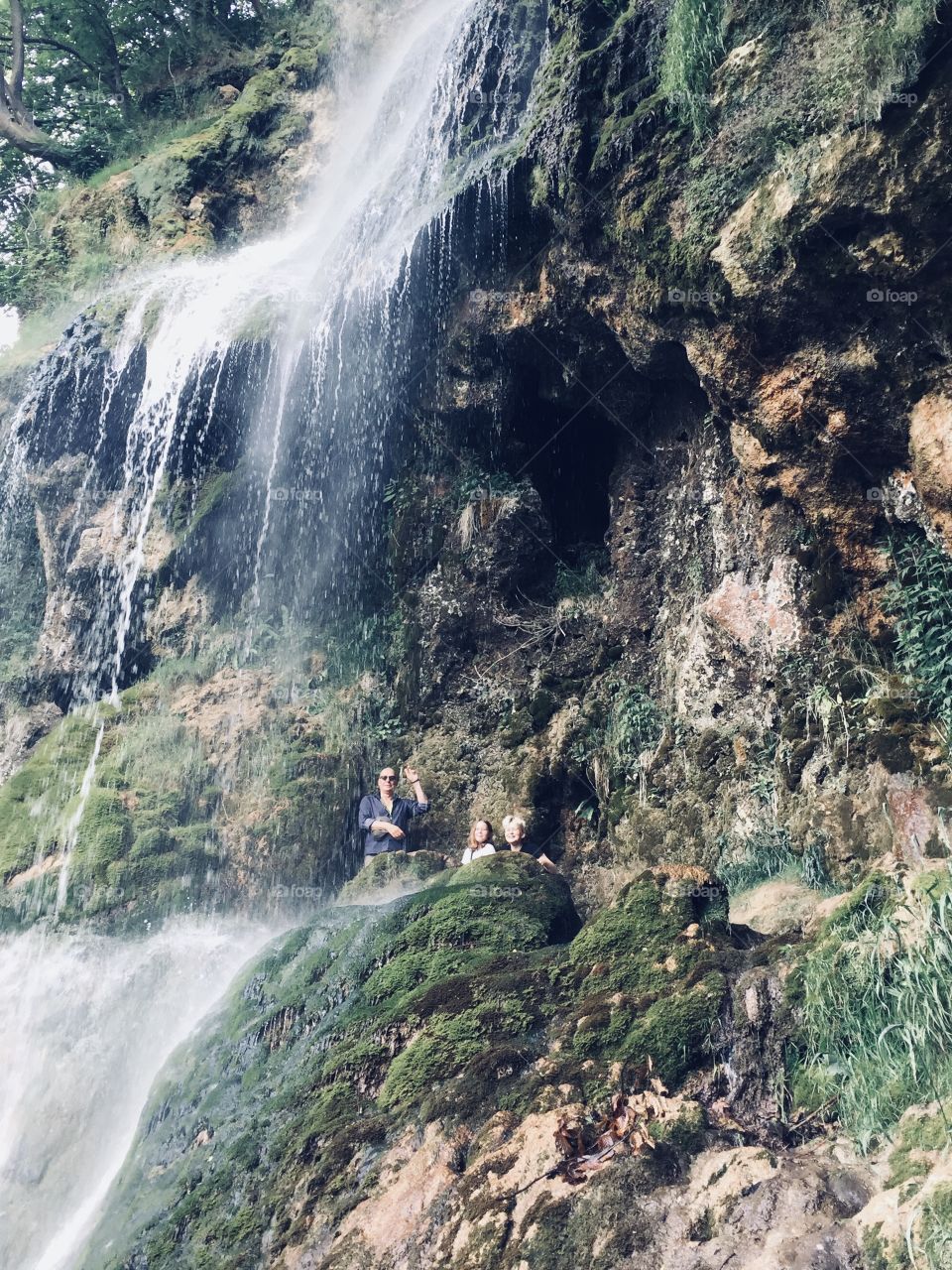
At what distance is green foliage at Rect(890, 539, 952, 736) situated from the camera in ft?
21.8

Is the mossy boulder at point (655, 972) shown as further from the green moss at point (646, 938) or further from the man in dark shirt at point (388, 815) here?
the man in dark shirt at point (388, 815)

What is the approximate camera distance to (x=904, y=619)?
7.04 metres

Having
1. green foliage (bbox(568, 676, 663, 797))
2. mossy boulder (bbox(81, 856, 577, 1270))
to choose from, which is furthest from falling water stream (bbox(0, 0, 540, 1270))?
green foliage (bbox(568, 676, 663, 797))

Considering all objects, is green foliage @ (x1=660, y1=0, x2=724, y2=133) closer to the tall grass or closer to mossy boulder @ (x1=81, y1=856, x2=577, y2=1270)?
the tall grass

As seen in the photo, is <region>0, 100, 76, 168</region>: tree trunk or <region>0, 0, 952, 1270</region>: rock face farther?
<region>0, 100, 76, 168</region>: tree trunk

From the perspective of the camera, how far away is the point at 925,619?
688 cm

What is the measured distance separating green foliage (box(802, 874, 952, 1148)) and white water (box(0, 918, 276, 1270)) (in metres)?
4.59

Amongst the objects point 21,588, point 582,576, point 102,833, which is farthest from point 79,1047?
point 21,588

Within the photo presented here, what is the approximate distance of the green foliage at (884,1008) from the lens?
4.18m

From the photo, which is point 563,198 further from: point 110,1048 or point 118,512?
point 110,1048

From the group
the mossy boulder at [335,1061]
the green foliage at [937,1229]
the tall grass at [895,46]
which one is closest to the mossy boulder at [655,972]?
the mossy boulder at [335,1061]

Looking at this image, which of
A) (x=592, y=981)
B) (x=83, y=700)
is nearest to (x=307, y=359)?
(x=83, y=700)

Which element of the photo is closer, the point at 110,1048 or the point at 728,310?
the point at 728,310

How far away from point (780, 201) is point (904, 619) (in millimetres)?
2954
